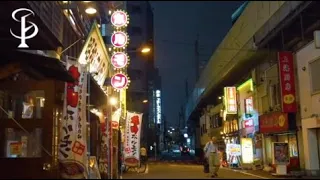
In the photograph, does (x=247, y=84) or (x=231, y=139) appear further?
(x=231, y=139)

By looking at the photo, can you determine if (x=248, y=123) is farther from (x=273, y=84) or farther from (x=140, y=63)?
(x=140, y=63)

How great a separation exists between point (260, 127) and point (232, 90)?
26.6 feet

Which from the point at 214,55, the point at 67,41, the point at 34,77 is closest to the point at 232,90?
the point at 214,55

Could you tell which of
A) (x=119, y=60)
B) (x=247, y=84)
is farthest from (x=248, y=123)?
(x=119, y=60)

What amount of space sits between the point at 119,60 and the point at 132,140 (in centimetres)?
485

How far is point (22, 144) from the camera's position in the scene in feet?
50.0

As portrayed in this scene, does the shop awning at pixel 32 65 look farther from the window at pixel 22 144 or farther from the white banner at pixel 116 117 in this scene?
the white banner at pixel 116 117

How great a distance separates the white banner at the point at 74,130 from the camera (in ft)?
43.9

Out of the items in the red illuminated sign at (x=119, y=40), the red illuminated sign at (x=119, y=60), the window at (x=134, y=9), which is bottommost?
the red illuminated sign at (x=119, y=60)

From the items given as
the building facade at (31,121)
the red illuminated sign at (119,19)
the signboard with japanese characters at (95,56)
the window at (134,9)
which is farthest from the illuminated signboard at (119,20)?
the window at (134,9)

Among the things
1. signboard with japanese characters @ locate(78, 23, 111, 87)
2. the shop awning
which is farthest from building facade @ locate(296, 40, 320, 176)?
the shop awning

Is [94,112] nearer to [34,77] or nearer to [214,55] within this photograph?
[34,77]

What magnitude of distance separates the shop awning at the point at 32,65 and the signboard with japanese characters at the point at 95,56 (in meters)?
2.09

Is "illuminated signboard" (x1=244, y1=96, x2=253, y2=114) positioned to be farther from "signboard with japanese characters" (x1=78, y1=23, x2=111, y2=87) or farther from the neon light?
"signboard with japanese characters" (x1=78, y1=23, x2=111, y2=87)
